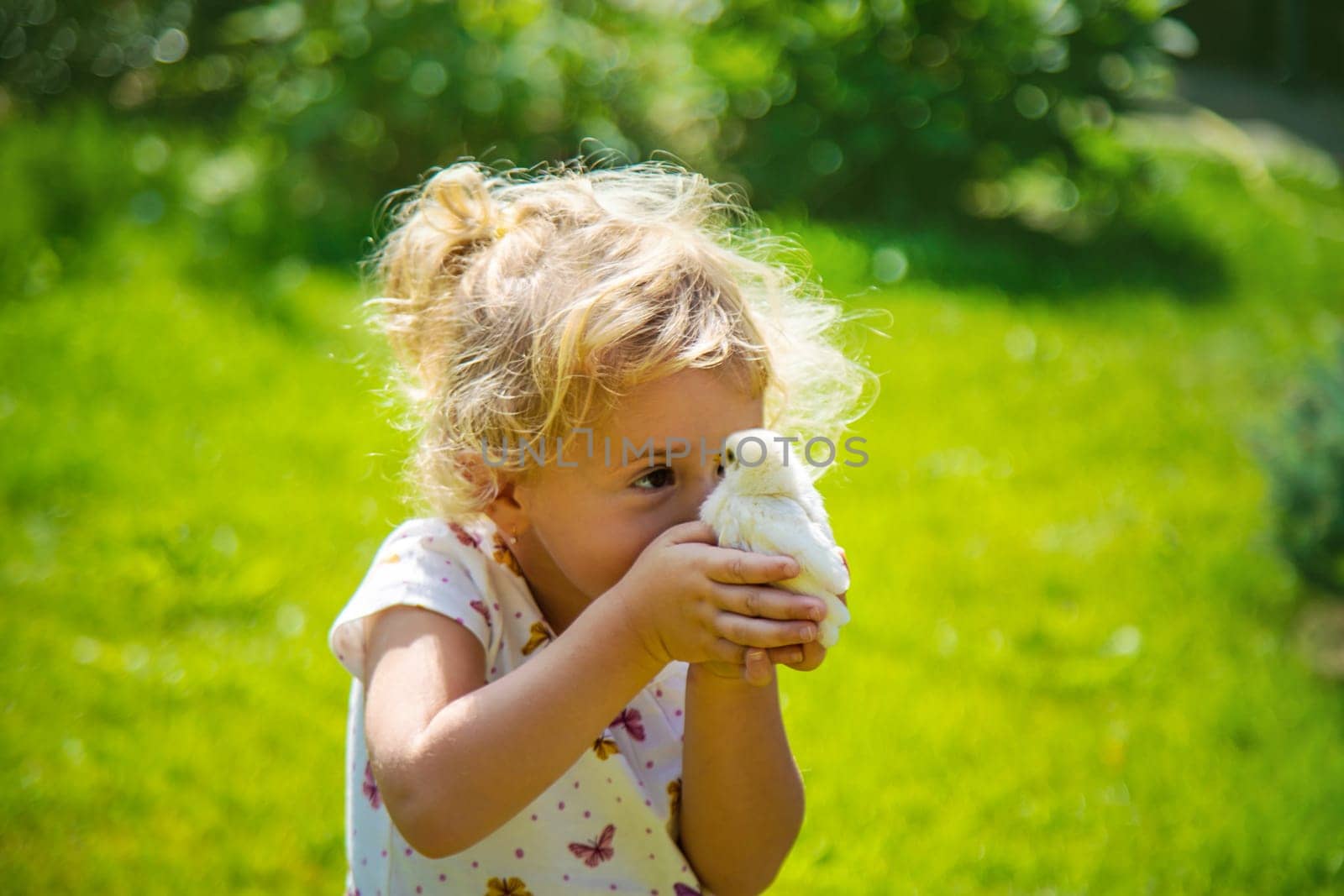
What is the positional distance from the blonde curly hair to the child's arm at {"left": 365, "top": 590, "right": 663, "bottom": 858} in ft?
1.00

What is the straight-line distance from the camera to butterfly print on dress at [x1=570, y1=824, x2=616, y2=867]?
1.66 m

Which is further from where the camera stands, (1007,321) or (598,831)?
(1007,321)

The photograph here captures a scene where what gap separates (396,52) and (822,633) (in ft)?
15.5

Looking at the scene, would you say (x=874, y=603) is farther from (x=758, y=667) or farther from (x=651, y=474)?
(x=758, y=667)

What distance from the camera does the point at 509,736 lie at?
137 cm

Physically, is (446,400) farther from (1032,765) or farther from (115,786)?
(1032,765)

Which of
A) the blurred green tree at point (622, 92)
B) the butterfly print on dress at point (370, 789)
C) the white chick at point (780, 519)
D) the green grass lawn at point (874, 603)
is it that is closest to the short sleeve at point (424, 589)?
the butterfly print on dress at point (370, 789)

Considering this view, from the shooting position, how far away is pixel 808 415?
200 centimetres

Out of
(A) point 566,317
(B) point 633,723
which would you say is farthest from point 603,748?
(A) point 566,317

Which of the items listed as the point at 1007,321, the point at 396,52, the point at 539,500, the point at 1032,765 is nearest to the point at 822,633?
the point at 539,500

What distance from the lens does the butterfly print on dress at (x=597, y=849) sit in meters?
1.66

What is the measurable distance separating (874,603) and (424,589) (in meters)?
1.85
